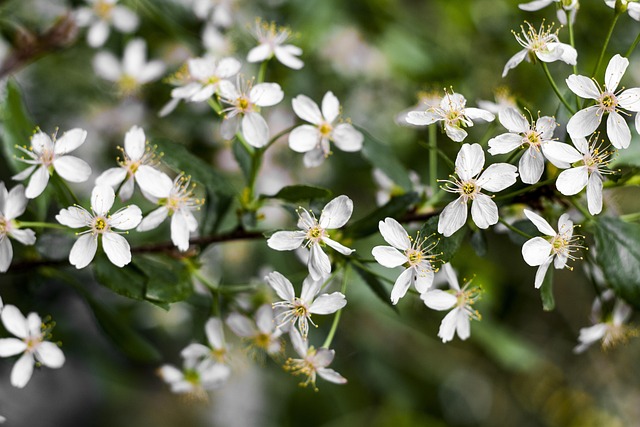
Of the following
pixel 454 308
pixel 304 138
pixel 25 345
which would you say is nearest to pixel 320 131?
pixel 304 138

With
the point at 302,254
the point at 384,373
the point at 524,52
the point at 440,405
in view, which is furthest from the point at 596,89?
the point at 440,405

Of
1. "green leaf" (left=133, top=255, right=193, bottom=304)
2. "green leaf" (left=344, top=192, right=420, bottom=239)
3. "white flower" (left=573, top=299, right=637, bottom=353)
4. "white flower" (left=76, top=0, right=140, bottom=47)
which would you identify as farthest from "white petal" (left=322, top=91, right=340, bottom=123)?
"white flower" (left=76, top=0, right=140, bottom=47)

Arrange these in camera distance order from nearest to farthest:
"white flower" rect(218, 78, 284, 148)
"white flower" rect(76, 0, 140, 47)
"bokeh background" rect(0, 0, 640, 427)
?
1. "white flower" rect(218, 78, 284, 148)
2. "white flower" rect(76, 0, 140, 47)
3. "bokeh background" rect(0, 0, 640, 427)

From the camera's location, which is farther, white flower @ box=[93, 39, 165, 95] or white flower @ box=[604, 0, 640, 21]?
white flower @ box=[93, 39, 165, 95]

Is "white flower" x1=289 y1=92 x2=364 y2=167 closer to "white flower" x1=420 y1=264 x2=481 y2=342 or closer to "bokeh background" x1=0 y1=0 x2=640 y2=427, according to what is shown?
"white flower" x1=420 y1=264 x2=481 y2=342

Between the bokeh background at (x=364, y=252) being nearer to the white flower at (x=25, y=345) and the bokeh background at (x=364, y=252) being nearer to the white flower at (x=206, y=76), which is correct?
the white flower at (x=25, y=345)

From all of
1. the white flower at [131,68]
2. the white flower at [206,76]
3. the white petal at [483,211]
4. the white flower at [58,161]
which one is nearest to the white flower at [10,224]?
the white flower at [58,161]

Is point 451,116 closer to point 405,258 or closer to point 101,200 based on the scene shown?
point 405,258
